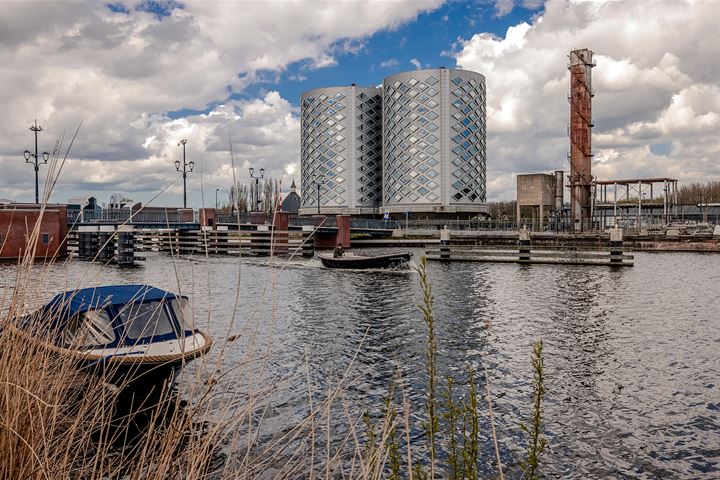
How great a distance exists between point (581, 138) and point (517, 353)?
55.3 metres

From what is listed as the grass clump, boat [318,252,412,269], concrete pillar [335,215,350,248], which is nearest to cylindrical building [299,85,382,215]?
concrete pillar [335,215,350,248]

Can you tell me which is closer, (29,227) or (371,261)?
(371,261)

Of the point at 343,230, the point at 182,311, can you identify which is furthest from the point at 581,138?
the point at 182,311

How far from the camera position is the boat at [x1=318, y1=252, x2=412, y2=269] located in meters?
34.5

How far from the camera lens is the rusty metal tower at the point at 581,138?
208 feet

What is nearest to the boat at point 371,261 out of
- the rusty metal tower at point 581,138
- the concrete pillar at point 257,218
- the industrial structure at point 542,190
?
the concrete pillar at point 257,218

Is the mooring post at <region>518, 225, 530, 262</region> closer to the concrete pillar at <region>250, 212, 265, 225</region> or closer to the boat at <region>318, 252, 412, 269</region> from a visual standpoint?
the boat at <region>318, 252, 412, 269</region>

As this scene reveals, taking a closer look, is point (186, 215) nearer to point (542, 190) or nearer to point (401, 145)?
point (542, 190)

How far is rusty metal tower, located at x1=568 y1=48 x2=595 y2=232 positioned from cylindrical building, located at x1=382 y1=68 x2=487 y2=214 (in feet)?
140

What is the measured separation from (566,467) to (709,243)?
180 ft

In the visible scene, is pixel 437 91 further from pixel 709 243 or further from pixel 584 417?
pixel 584 417

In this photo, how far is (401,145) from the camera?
357 ft

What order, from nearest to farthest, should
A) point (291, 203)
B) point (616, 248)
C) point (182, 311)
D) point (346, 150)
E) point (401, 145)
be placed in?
1. point (182, 311)
2. point (616, 248)
3. point (401, 145)
4. point (346, 150)
5. point (291, 203)

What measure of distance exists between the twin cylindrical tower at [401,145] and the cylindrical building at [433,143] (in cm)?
19
